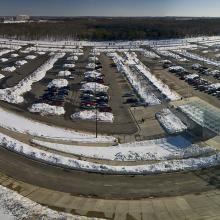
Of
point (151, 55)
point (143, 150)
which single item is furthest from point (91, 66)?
point (143, 150)

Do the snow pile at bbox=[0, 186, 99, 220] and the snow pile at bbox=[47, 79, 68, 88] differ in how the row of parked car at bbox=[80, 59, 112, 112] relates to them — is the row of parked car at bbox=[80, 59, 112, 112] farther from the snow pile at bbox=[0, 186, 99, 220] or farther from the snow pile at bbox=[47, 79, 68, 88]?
the snow pile at bbox=[0, 186, 99, 220]

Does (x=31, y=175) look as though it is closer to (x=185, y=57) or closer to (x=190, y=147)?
(x=190, y=147)

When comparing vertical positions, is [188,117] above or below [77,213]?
above

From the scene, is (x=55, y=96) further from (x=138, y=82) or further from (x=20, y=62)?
(x=20, y=62)

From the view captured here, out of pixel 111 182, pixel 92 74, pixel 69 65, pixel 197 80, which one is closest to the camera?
pixel 111 182

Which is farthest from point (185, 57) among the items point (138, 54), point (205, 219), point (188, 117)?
point (205, 219)

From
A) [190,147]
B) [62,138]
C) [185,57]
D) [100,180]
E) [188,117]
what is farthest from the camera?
[185,57]

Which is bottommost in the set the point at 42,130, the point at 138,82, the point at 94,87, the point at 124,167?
the point at 124,167
